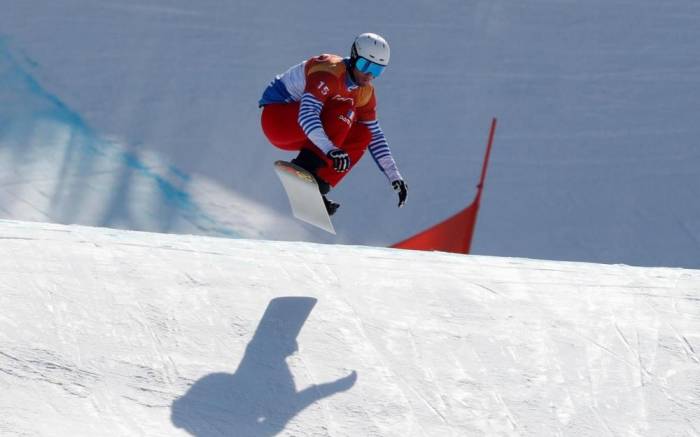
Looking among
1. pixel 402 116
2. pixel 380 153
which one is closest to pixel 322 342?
pixel 380 153

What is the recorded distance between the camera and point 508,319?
11.8 ft

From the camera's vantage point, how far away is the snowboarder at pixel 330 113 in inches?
168

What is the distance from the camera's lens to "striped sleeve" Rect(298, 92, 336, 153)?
423 centimetres

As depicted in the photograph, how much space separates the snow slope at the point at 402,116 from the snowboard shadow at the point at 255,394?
9.86 feet

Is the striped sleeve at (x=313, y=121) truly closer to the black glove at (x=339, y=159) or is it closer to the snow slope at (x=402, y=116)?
the black glove at (x=339, y=159)

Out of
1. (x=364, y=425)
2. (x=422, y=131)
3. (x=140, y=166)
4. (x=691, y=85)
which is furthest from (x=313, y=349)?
(x=691, y=85)

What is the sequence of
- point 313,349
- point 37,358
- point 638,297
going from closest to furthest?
point 37,358
point 313,349
point 638,297

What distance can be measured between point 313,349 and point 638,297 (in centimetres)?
117

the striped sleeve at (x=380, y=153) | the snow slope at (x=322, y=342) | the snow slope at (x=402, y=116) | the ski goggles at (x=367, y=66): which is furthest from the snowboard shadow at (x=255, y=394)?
the snow slope at (x=402, y=116)

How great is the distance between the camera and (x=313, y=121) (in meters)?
4.26

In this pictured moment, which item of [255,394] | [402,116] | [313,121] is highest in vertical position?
[313,121]

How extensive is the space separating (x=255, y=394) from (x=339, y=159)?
1.31 metres

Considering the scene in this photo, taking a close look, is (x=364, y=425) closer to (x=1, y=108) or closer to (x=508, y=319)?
(x=508, y=319)

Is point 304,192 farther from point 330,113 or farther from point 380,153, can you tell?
Result: point 380,153
